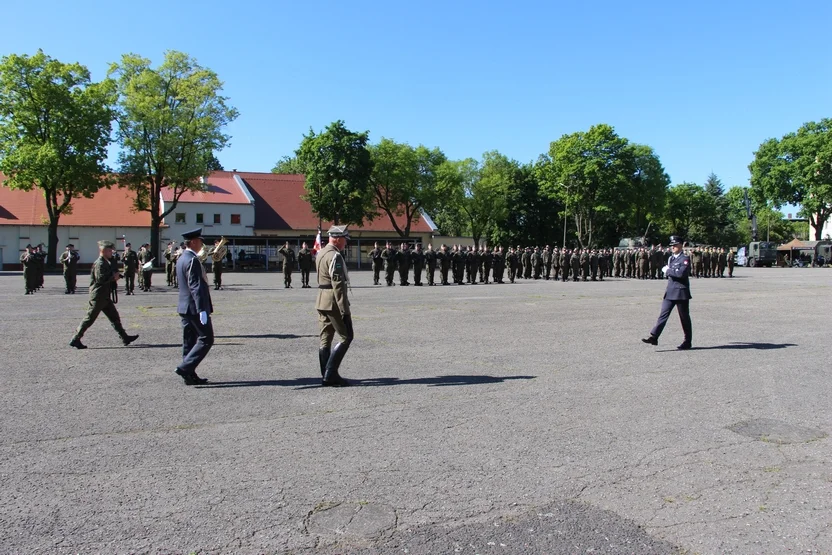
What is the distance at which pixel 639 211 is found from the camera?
77875mm

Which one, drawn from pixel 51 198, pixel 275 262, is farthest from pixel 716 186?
pixel 51 198

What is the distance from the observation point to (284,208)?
6250cm

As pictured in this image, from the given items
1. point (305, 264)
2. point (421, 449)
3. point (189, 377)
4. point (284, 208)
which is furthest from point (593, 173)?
point (421, 449)

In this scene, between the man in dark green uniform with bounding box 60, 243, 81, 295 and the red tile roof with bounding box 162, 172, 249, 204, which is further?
the red tile roof with bounding box 162, 172, 249, 204

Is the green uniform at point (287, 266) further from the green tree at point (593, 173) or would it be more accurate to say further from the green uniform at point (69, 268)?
the green tree at point (593, 173)

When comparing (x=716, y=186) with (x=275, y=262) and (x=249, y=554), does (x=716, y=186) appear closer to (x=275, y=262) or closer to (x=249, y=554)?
(x=275, y=262)

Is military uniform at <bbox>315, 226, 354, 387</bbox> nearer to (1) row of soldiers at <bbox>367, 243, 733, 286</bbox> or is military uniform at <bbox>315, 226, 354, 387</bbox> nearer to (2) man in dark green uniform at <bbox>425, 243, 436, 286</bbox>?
(1) row of soldiers at <bbox>367, 243, 733, 286</bbox>

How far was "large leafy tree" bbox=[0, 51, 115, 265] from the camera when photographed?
3941cm

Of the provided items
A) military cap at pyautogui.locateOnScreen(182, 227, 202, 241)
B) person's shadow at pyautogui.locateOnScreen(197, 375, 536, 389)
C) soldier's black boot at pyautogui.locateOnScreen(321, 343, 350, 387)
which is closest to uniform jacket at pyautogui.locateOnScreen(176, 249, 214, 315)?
military cap at pyautogui.locateOnScreen(182, 227, 202, 241)

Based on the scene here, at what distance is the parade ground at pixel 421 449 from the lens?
3740 mm

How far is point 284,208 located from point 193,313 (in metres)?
56.4

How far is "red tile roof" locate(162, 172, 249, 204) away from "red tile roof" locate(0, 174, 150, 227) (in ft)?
11.9

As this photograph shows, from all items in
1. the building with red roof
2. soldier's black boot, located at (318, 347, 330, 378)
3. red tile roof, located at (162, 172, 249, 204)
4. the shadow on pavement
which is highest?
red tile roof, located at (162, 172, 249, 204)

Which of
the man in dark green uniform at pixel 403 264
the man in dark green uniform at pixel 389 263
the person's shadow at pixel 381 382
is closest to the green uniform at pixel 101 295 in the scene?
the person's shadow at pixel 381 382
